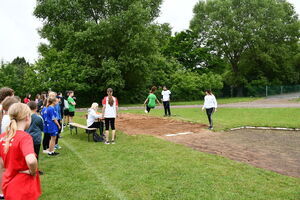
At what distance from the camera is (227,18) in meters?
48.6

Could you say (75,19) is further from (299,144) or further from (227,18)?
(299,144)

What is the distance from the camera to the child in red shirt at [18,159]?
3.01 metres

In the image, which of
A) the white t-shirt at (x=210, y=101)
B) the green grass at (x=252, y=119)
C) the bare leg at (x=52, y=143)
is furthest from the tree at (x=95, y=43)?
the bare leg at (x=52, y=143)

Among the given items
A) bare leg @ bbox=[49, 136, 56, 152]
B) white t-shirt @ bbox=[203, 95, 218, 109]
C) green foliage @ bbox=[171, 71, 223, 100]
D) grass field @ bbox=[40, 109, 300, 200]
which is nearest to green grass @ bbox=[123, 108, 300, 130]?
white t-shirt @ bbox=[203, 95, 218, 109]

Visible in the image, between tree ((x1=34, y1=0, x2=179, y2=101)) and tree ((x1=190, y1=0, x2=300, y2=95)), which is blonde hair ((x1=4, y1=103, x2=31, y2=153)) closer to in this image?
tree ((x1=34, y1=0, x2=179, y2=101))

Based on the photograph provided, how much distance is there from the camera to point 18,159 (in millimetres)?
3049

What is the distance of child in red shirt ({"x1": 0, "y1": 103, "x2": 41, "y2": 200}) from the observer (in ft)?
9.88

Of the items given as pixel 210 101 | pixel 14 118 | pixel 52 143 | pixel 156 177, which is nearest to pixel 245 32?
pixel 210 101

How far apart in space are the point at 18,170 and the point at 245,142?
8586 mm

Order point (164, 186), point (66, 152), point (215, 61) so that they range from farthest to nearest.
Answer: point (215, 61)
point (66, 152)
point (164, 186)

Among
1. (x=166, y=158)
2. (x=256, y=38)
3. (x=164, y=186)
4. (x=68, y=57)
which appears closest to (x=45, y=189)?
(x=164, y=186)

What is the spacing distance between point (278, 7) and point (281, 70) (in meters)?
12.0

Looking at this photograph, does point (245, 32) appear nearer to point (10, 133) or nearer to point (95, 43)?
point (95, 43)

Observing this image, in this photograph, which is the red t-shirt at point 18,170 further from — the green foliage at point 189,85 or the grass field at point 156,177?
the green foliage at point 189,85
